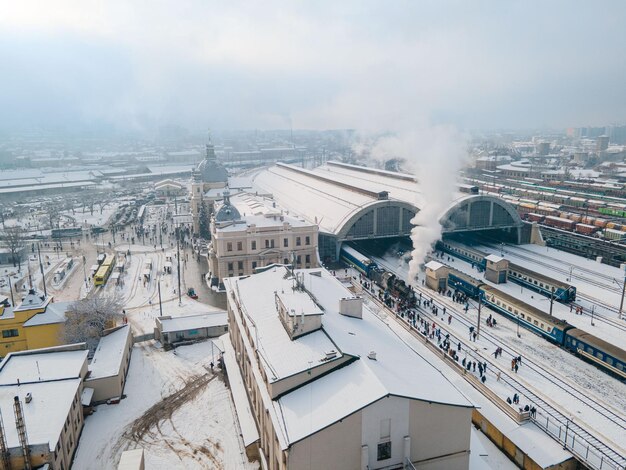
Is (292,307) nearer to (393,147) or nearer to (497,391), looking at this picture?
(497,391)

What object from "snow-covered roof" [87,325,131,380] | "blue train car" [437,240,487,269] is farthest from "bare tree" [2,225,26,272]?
"blue train car" [437,240,487,269]

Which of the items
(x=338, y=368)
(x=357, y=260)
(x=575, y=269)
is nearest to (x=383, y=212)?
(x=357, y=260)

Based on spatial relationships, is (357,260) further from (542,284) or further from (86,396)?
(86,396)

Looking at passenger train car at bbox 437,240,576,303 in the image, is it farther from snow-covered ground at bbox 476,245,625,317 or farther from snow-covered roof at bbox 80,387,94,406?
snow-covered roof at bbox 80,387,94,406

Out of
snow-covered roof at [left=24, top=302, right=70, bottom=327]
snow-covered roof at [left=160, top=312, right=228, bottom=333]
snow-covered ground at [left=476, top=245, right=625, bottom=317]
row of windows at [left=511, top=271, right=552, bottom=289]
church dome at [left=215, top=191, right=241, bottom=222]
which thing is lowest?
snow-covered ground at [left=476, top=245, right=625, bottom=317]

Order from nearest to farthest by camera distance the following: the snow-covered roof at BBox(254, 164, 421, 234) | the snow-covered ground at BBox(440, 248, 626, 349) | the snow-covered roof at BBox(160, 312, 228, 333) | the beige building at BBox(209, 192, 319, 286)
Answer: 1. the snow-covered ground at BBox(440, 248, 626, 349)
2. the snow-covered roof at BBox(160, 312, 228, 333)
3. the beige building at BBox(209, 192, 319, 286)
4. the snow-covered roof at BBox(254, 164, 421, 234)

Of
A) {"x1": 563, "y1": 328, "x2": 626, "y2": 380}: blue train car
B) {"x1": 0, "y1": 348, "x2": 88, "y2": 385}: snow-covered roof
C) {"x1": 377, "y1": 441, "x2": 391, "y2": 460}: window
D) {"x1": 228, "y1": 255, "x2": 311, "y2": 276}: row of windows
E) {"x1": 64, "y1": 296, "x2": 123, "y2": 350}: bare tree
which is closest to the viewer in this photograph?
{"x1": 377, "y1": 441, "x2": 391, "y2": 460}: window
